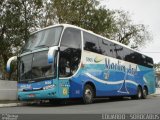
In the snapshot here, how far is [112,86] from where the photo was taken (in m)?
22.3

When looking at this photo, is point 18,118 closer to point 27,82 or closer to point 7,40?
point 27,82

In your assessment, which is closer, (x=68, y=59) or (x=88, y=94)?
(x=68, y=59)

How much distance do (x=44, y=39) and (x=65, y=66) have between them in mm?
1821

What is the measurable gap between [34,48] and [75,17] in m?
11.6

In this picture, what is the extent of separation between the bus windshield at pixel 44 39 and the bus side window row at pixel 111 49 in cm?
213

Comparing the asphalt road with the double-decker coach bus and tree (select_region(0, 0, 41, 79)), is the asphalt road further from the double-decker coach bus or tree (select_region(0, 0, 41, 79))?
tree (select_region(0, 0, 41, 79))

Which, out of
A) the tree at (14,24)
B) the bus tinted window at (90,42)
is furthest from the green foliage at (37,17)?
the bus tinted window at (90,42)

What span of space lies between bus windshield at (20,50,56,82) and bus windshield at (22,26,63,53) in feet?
1.56

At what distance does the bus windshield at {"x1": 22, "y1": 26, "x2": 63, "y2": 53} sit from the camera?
57.5 ft

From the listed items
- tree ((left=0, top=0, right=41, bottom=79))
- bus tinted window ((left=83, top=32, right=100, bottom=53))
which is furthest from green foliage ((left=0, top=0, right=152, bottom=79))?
bus tinted window ((left=83, top=32, right=100, bottom=53))

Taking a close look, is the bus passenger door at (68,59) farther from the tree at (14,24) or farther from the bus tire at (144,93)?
the bus tire at (144,93)

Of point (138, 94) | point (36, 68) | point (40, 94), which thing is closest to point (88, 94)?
point (40, 94)

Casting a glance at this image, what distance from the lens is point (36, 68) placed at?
57.9 ft

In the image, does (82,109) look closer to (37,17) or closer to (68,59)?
(68,59)
